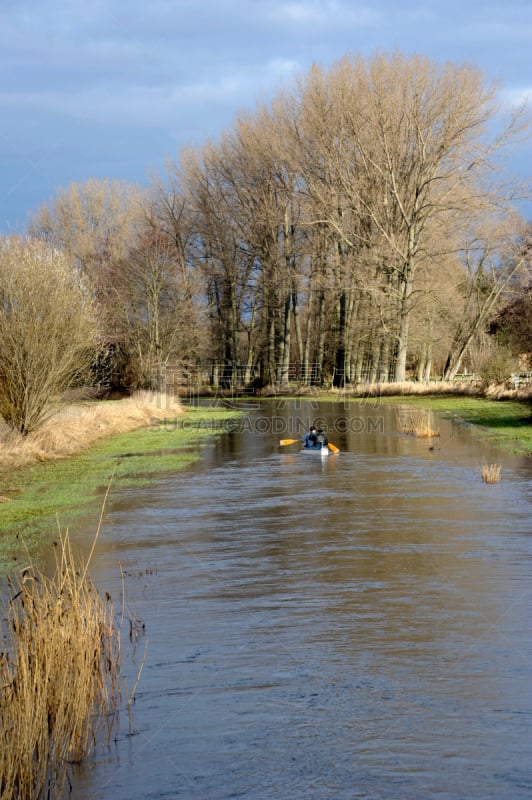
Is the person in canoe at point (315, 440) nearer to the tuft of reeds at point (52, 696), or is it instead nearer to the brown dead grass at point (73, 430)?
the brown dead grass at point (73, 430)

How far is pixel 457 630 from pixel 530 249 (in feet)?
177

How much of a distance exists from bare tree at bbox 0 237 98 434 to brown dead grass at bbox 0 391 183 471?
844 millimetres

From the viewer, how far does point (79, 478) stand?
66.6 feet

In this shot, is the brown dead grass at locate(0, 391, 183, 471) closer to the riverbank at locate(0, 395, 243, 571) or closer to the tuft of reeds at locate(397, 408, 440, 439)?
the riverbank at locate(0, 395, 243, 571)

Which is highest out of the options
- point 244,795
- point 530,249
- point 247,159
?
point 247,159

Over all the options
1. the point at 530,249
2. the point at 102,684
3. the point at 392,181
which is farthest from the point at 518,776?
the point at 530,249

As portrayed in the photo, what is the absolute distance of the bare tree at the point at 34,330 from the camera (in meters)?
23.7

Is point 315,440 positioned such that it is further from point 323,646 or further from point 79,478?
point 323,646

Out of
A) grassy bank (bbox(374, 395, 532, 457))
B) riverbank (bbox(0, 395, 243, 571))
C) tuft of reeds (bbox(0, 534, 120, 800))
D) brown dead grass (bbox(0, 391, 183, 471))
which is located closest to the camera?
tuft of reeds (bbox(0, 534, 120, 800))

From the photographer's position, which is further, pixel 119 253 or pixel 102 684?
pixel 119 253

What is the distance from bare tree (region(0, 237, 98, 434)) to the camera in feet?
77.8

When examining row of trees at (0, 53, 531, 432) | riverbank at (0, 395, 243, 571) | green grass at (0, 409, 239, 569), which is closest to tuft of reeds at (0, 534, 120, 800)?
riverbank at (0, 395, 243, 571)

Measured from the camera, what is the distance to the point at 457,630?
29.8 ft

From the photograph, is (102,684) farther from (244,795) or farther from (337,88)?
(337,88)
